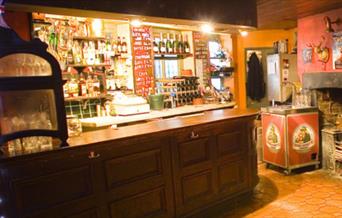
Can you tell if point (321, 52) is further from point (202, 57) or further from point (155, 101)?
point (155, 101)

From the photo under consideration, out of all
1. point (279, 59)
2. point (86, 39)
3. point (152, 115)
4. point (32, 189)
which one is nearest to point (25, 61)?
point (32, 189)

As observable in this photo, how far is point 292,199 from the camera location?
356 centimetres

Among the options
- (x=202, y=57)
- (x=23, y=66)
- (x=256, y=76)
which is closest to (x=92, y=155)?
(x=23, y=66)

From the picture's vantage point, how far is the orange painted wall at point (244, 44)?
6473 mm

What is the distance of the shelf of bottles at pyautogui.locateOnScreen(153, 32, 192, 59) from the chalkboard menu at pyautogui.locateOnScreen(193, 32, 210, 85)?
7.3 inches

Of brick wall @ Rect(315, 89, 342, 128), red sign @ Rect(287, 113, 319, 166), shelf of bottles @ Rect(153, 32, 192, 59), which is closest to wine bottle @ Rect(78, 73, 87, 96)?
shelf of bottles @ Rect(153, 32, 192, 59)

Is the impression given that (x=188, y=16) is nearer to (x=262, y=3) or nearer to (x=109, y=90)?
(x=262, y=3)

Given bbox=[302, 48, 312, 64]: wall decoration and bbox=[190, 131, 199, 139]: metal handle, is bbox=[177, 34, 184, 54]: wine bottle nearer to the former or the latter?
bbox=[302, 48, 312, 64]: wall decoration

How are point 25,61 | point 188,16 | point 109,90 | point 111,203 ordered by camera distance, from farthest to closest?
point 109,90
point 188,16
point 111,203
point 25,61

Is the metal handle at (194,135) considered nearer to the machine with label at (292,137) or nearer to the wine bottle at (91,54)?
the machine with label at (292,137)

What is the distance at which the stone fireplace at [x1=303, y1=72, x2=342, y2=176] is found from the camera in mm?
4301

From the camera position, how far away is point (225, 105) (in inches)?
224

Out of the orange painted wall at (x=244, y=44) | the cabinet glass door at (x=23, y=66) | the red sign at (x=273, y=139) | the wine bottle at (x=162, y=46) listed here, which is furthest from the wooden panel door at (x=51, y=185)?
the orange painted wall at (x=244, y=44)

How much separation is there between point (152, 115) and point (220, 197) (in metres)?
1.75
